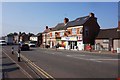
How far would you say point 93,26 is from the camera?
68.9 meters

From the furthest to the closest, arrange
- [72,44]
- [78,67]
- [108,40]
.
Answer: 1. [72,44]
2. [108,40]
3. [78,67]

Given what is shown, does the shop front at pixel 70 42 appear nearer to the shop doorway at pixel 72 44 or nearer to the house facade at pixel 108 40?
the shop doorway at pixel 72 44

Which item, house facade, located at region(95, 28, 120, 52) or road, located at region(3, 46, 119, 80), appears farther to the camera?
house facade, located at region(95, 28, 120, 52)

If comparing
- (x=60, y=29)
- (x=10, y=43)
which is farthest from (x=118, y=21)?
(x=10, y=43)

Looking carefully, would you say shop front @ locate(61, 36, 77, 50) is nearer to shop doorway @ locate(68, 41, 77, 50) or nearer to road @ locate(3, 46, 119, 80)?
shop doorway @ locate(68, 41, 77, 50)

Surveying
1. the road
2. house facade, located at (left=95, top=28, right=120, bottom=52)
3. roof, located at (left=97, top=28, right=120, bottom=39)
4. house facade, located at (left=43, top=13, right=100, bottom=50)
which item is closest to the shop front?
house facade, located at (left=43, top=13, right=100, bottom=50)

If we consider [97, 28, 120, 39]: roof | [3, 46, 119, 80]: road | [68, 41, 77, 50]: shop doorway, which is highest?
[97, 28, 120, 39]: roof

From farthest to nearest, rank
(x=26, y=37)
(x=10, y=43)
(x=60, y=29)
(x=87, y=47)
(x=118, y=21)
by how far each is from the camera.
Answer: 1. (x=26, y=37)
2. (x=10, y=43)
3. (x=60, y=29)
4. (x=87, y=47)
5. (x=118, y=21)


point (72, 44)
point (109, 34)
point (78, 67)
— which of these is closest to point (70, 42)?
point (72, 44)

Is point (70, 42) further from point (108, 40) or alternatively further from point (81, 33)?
point (108, 40)

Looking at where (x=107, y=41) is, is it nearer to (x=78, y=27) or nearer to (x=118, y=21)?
(x=118, y=21)

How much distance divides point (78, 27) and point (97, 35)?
22.0 ft

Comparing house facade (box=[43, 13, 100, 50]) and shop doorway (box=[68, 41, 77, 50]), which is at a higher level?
house facade (box=[43, 13, 100, 50])

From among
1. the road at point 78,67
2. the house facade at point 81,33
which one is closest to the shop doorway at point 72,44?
the house facade at point 81,33
